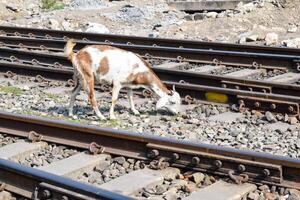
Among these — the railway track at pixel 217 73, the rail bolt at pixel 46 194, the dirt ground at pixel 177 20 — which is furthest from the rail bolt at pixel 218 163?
the dirt ground at pixel 177 20

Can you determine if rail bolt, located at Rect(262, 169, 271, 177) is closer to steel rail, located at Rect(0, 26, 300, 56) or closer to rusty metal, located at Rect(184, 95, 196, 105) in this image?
rusty metal, located at Rect(184, 95, 196, 105)

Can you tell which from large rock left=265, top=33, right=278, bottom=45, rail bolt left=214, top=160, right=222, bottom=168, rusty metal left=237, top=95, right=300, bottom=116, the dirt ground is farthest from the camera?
the dirt ground

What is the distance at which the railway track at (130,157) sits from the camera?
5.62 m

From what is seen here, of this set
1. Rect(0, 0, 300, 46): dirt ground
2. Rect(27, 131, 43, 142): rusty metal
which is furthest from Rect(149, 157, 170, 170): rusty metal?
Rect(0, 0, 300, 46): dirt ground

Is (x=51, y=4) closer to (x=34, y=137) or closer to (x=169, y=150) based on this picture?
(x=34, y=137)

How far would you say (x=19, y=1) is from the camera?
2797 cm

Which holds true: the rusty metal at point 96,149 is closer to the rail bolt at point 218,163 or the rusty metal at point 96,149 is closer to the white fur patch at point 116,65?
the rail bolt at point 218,163

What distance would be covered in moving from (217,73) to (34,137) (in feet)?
15.3

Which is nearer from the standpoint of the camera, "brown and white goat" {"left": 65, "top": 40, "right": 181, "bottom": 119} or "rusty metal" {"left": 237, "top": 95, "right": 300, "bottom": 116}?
"rusty metal" {"left": 237, "top": 95, "right": 300, "bottom": 116}

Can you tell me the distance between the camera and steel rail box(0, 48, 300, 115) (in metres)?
8.53

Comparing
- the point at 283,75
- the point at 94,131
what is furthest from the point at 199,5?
the point at 94,131

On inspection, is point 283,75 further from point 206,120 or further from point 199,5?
point 199,5

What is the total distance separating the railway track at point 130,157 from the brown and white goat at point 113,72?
1372mm

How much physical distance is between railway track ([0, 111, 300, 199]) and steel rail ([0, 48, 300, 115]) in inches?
102
